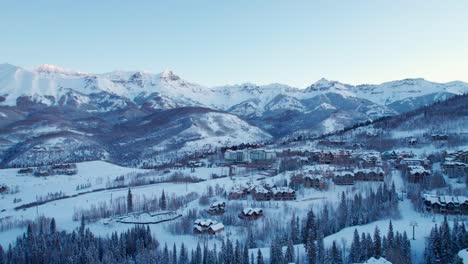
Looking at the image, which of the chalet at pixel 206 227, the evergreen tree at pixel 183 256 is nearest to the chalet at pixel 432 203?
the chalet at pixel 206 227

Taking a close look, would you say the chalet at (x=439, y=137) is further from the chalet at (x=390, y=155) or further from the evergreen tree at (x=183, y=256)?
the evergreen tree at (x=183, y=256)

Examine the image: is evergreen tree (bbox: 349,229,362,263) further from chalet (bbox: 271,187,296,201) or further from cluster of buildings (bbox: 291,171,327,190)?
cluster of buildings (bbox: 291,171,327,190)

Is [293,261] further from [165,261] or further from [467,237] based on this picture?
[467,237]

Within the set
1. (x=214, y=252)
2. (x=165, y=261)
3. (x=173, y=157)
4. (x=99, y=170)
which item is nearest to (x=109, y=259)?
(x=165, y=261)

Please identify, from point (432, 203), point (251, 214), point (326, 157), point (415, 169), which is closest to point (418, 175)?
point (415, 169)

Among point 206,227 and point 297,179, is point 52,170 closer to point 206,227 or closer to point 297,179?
point 297,179
